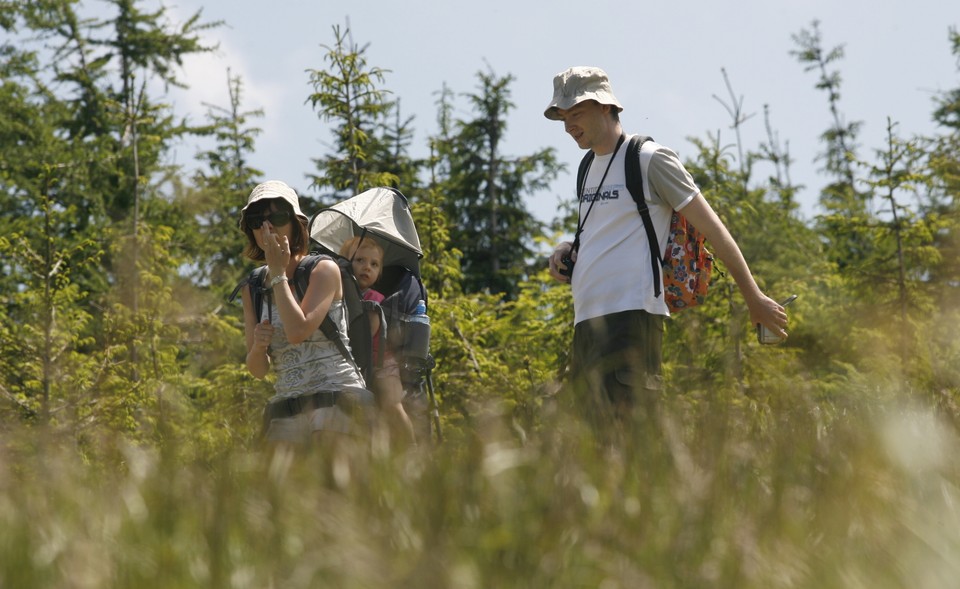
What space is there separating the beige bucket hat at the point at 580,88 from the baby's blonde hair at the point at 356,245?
4.19 ft

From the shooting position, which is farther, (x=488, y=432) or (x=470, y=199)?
(x=470, y=199)

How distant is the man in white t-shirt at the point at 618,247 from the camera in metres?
5.03

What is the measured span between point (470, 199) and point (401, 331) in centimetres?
3131

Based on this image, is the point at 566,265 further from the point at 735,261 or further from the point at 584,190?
the point at 735,261

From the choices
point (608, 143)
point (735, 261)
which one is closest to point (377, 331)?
point (608, 143)

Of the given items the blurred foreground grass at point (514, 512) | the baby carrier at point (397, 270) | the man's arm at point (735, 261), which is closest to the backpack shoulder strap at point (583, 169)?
the man's arm at point (735, 261)

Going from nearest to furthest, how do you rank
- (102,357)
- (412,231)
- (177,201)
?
(412,231) → (102,357) → (177,201)

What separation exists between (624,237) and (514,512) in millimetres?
3107

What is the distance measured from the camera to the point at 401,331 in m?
5.95

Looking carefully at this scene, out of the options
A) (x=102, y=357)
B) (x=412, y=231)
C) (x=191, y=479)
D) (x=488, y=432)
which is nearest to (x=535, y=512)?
(x=488, y=432)

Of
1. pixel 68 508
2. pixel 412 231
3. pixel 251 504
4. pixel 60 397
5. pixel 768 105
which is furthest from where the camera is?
pixel 768 105

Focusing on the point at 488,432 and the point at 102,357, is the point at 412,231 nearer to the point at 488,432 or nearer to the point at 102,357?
the point at 488,432

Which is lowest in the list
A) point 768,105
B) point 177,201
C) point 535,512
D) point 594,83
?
point 535,512

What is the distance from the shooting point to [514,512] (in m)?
2.18
